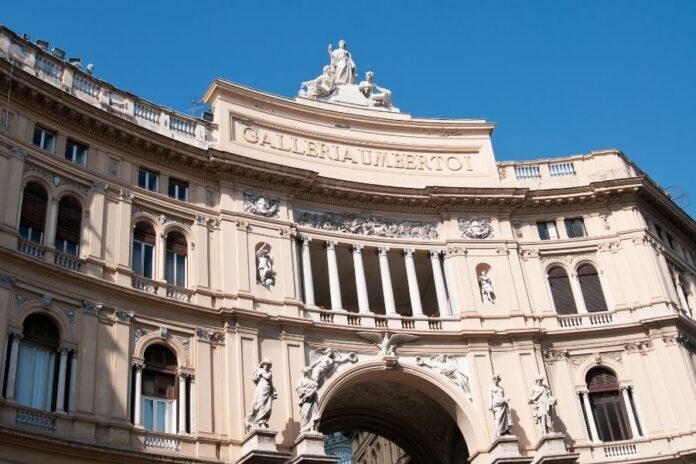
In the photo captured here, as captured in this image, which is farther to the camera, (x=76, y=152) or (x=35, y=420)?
(x=76, y=152)

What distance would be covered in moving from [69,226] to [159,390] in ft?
17.9

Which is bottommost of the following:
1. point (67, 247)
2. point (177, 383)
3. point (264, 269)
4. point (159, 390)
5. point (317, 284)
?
point (159, 390)

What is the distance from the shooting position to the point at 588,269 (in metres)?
32.4

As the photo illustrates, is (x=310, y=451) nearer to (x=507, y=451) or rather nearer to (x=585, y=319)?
(x=507, y=451)

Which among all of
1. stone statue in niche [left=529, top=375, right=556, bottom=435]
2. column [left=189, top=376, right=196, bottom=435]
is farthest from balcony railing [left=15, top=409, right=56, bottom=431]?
stone statue in niche [left=529, top=375, right=556, bottom=435]

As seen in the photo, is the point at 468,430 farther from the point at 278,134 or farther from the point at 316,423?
the point at 278,134

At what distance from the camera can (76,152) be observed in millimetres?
26359

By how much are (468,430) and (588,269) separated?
8.41 meters

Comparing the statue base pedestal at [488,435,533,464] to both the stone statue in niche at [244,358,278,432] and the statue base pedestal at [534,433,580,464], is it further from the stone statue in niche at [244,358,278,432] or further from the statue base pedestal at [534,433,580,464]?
the stone statue in niche at [244,358,278,432]

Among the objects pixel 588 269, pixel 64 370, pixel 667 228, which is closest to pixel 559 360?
pixel 588 269

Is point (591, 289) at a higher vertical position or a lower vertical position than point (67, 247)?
higher

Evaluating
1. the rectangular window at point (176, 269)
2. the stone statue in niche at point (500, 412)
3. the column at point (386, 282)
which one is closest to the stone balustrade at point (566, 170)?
the column at point (386, 282)

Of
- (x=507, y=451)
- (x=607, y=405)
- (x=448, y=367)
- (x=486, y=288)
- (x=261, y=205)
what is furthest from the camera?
(x=486, y=288)

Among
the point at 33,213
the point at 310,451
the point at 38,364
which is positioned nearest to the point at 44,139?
the point at 33,213
